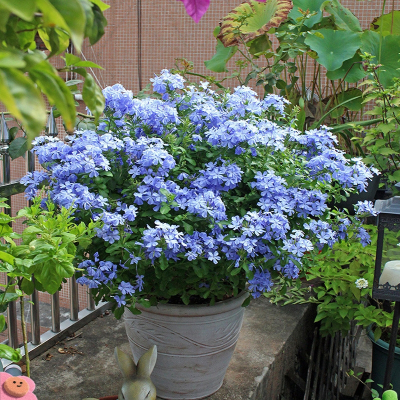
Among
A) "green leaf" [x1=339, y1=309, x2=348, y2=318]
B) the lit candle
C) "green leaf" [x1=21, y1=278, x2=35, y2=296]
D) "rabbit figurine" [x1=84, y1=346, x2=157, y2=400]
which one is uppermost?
"green leaf" [x1=21, y1=278, x2=35, y2=296]

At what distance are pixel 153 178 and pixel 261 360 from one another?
0.85m

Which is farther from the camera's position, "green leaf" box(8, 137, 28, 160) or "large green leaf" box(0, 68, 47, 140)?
"green leaf" box(8, 137, 28, 160)

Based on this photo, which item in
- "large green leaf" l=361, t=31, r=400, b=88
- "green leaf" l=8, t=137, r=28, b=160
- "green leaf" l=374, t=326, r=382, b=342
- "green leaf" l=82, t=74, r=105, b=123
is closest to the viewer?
"green leaf" l=82, t=74, r=105, b=123

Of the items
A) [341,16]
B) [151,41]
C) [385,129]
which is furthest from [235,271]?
[151,41]

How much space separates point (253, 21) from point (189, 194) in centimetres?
171

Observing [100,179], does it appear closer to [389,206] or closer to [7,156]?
[7,156]

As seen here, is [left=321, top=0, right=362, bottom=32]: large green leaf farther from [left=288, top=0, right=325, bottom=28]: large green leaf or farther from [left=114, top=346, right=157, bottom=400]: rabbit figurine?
[left=114, top=346, right=157, bottom=400]: rabbit figurine

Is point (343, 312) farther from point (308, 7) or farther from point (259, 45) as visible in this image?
point (308, 7)

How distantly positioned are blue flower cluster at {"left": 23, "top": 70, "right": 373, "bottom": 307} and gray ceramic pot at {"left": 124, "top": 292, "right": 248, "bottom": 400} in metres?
0.06

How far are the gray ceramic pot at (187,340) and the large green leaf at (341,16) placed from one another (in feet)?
6.36

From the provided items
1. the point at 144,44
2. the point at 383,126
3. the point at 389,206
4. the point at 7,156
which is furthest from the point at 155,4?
the point at 389,206

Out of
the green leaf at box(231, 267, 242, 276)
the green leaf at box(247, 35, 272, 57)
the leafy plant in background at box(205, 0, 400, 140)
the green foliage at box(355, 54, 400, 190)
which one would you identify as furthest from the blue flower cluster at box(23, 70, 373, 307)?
the green leaf at box(247, 35, 272, 57)

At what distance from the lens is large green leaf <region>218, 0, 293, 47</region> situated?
7.79ft

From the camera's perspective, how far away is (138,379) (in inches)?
40.5
